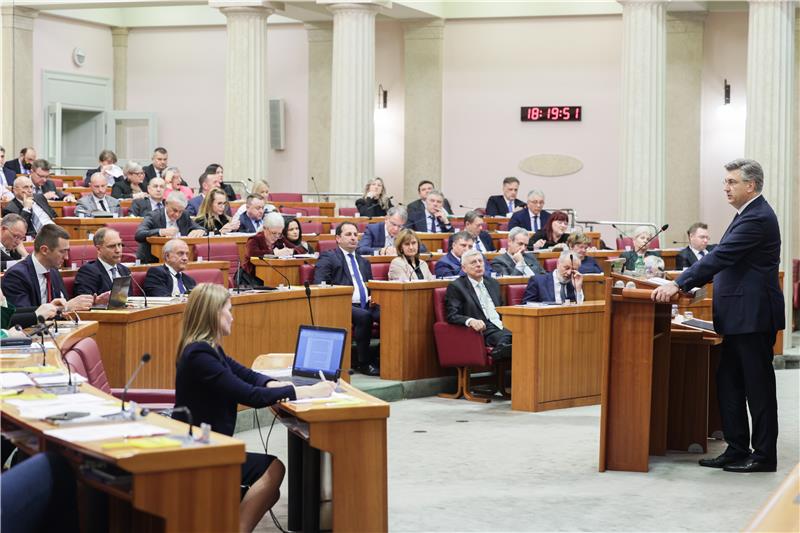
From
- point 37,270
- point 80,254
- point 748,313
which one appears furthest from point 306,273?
point 748,313

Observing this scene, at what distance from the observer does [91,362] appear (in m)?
5.22

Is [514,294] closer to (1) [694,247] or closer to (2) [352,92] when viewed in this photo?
(1) [694,247]

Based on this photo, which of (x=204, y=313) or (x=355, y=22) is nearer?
(x=204, y=313)

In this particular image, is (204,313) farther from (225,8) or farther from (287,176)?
(287,176)

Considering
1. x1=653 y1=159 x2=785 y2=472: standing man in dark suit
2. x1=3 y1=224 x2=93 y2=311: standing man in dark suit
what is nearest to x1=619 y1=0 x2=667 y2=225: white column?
x1=653 y1=159 x2=785 y2=472: standing man in dark suit

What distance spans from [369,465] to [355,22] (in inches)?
462

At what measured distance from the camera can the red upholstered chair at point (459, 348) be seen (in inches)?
349

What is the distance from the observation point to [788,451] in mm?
6910

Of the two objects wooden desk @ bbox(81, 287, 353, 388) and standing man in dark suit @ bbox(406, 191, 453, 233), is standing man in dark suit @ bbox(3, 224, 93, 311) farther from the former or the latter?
standing man in dark suit @ bbox(406, 191, 453, 233)

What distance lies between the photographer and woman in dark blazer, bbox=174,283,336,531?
4.53m

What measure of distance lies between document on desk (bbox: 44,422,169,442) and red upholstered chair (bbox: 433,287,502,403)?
5.30 m

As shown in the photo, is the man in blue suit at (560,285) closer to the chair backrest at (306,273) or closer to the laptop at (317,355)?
the chair backrest at (306,273)

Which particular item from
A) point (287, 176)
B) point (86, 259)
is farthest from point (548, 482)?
point (287, 176)

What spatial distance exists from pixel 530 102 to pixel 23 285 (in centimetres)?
1252
